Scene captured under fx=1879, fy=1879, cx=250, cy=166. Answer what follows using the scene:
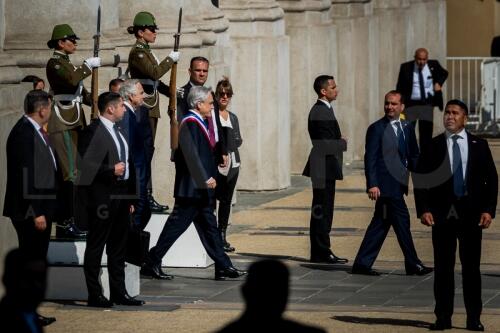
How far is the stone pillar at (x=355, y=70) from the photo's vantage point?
28.2 m

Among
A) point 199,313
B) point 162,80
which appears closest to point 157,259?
point 199,313

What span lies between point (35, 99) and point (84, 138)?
2.83 feet

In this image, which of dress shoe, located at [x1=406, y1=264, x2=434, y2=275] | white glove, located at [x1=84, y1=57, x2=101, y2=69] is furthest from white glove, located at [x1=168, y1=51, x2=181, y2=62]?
dress shoe, located at [x1=406, y1=264, x2=434, y2=275]

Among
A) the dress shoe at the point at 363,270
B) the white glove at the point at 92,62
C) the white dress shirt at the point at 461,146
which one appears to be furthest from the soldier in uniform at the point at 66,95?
the white dress shirt at the point at 461,146

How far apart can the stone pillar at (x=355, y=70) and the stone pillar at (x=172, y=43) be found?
6.68 metres

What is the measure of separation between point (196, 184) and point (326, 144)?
6.57 ft

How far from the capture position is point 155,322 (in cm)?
1395

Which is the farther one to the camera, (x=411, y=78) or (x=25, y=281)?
(x=411, y=78)

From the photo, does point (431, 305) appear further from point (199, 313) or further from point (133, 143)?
point (133, 143)

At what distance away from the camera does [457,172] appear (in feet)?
44.9

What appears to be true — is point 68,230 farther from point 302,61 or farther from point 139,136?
point 302,61

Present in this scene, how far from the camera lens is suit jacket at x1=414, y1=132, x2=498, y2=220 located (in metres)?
13.6

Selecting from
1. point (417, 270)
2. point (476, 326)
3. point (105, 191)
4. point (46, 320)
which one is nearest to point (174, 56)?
point (417, 270)

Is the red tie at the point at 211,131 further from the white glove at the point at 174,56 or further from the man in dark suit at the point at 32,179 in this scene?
the man in dark suit at the point at 32,179
